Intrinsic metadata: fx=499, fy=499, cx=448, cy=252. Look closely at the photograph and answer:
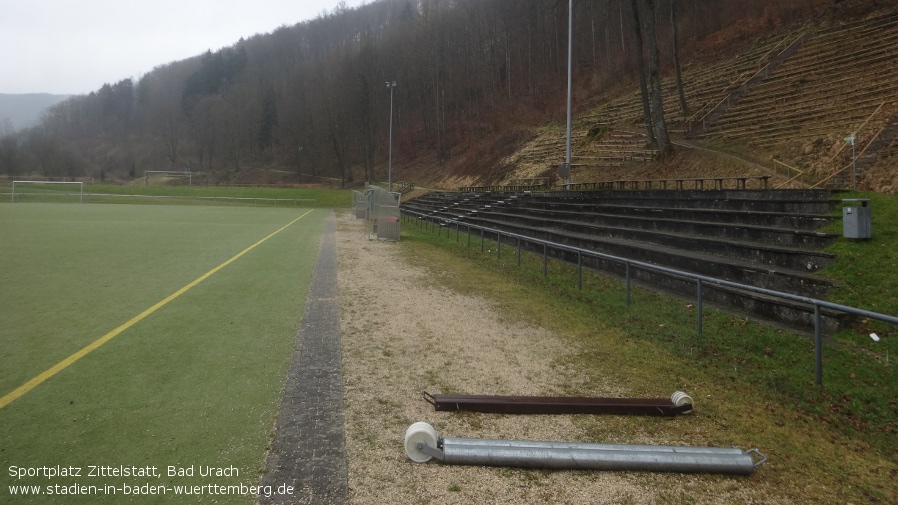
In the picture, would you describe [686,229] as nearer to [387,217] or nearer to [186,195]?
[387,217]

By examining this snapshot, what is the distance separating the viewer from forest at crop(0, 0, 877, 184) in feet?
163

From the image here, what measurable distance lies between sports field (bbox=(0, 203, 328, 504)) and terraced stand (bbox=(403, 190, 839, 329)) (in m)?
6.59

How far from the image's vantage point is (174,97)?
405 ft

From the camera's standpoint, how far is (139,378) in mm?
4734

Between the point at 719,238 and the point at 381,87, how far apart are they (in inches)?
2754

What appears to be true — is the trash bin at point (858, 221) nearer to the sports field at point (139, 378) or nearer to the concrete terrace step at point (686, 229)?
the concrete terrace step at point (686, 229)

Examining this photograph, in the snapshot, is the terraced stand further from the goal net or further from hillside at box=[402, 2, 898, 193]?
the goal net

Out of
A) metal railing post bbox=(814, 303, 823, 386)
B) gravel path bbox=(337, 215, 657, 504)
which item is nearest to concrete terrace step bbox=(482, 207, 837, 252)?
metal railing post bbox=(814, 303, 823, 386)

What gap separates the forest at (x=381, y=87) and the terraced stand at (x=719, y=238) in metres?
10.7

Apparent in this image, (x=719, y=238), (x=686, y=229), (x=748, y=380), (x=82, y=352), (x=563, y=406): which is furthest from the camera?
(x=686, y=229)

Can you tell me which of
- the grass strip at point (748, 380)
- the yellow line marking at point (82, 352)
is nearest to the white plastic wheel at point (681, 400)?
the grass strip at point (748, 380)

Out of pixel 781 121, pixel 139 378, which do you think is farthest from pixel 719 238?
pixel 781 121

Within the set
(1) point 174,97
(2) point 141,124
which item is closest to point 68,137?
(2) point 141,124

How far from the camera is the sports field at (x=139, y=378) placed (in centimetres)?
313
